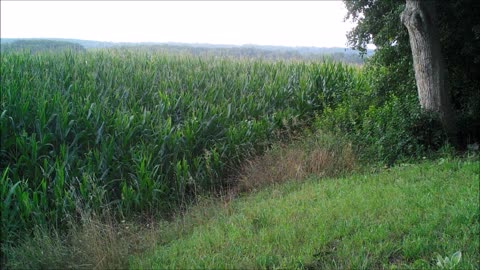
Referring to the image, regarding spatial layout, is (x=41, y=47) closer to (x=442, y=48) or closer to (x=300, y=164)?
(x=300, y=164)

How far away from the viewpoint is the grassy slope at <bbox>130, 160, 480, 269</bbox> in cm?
450

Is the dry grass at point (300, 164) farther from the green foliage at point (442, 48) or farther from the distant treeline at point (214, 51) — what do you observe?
the distant treeline at point (214, 51)

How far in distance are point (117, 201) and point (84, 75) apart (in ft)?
22.1

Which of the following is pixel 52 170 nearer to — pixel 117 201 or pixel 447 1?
pixel 117 201

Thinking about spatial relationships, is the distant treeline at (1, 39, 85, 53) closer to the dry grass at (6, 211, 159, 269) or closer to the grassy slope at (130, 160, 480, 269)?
the dry grass at (6, 211, 159, 269)

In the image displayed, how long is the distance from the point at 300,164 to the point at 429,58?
3.00 metres

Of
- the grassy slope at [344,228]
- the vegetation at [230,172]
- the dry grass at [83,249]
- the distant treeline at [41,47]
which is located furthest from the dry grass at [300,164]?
the distant treeline at [41,47]

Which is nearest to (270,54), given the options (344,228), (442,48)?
(442,48)

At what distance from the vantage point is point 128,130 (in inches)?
339

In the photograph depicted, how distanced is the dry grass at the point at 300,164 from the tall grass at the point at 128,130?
641mm

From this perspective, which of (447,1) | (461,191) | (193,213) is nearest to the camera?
(461,191)

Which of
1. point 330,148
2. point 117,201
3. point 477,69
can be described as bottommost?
point 117,201

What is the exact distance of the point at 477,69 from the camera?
9406 millimetres

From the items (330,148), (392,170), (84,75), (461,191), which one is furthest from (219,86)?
(461,191)
